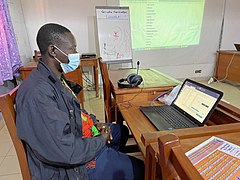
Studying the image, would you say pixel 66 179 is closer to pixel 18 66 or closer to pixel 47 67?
pixel 47 67

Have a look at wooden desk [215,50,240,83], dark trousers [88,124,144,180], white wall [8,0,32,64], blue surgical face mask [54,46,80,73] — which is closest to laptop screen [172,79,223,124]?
dark trousers [88,124,144,180]

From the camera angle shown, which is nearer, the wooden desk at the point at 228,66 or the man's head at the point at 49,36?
the man's head at the point at 49,36

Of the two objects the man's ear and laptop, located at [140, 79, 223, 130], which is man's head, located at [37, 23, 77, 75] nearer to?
the man's ear

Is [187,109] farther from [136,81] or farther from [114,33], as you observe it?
[114,33]

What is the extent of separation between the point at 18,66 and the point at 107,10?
1.83 metres

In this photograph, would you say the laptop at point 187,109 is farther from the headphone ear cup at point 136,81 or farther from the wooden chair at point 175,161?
the wooden chair at point 175,161

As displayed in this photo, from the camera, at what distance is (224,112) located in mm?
1023

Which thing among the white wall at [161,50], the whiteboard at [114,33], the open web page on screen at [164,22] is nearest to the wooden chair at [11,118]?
the whiteboard at [114,33]

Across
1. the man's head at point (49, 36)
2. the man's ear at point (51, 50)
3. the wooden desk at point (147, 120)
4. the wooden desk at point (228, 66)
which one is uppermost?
the man's head at point (49, 36)

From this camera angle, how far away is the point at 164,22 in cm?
405

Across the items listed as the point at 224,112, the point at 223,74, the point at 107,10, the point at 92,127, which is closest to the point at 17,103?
the point at 92,127

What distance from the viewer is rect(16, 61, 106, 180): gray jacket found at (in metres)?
0.80

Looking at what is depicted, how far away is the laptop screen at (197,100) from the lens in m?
1.01

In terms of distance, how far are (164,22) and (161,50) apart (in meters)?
0.58
